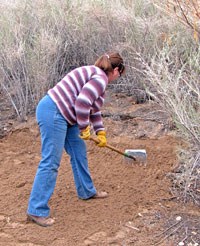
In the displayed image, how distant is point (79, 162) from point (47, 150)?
0.44 m

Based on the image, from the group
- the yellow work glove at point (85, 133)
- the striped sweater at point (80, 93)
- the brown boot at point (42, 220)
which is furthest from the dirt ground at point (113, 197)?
the striped sweater at point (80, 93)

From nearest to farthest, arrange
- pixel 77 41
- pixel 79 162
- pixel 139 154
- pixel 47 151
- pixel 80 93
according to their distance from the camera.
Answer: pixel 80 93 → pixel 47 151 → pixel 79 162 → pixel 139 154 → pixel 77 41

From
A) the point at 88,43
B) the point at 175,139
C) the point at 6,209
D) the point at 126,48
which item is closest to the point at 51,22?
the point at 88,43

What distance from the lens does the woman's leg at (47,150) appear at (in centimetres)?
441

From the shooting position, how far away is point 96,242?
4.28m

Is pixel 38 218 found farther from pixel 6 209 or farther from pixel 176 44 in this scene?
pixel 176 44

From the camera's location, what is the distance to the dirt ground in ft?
14.3

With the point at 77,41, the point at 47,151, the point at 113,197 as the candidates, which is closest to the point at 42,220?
the point at 47,151

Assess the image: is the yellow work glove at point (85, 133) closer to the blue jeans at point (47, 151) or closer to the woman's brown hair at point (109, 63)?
the blue jeans at point (47, 151)

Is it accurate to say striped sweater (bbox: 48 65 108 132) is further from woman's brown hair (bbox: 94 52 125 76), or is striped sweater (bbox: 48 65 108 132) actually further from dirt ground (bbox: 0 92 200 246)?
dirt ground (bbox: 0 92 200 246)

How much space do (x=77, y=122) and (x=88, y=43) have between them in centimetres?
329

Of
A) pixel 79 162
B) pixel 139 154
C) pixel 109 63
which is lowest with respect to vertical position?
pixel 139 154

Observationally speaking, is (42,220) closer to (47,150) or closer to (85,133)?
(47,150)

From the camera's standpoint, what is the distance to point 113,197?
4.98m
